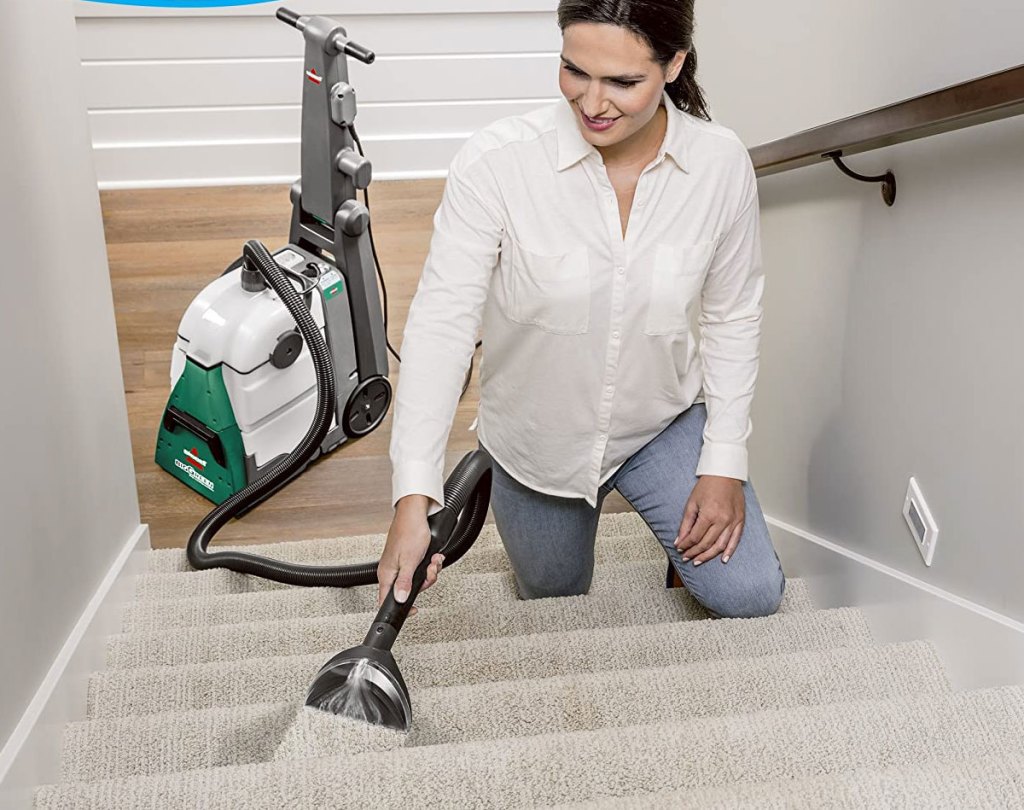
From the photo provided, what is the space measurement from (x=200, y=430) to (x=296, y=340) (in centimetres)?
36

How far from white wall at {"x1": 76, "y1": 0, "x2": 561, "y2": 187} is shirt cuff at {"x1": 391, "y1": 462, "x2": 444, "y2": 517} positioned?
3.62m

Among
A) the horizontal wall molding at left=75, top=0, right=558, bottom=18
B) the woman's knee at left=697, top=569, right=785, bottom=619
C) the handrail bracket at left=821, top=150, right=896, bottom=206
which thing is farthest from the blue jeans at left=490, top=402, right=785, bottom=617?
the horizontal wall molding at left=75, top=0, right=558, bottom=18

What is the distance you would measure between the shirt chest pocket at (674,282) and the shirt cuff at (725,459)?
0.75ft

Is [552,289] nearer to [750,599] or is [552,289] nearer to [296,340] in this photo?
[750,599]

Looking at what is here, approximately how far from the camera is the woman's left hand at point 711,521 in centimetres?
188

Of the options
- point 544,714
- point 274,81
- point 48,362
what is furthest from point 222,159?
point 544,714

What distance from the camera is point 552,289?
5.56 feet

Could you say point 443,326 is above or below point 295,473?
above

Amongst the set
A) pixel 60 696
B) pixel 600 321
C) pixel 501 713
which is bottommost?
pixel 60 696

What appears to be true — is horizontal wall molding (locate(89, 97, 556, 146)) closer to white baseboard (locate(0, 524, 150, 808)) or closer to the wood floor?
the wood floor

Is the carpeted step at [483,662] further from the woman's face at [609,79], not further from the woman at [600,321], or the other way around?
the woman's face at [609,79]

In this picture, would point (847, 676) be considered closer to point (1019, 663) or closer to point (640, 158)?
point (1019, 663)

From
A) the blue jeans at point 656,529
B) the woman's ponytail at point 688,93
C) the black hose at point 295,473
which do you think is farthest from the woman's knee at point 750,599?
the woman's ponytail at point 688,93

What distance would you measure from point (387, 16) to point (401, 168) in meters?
0.65
